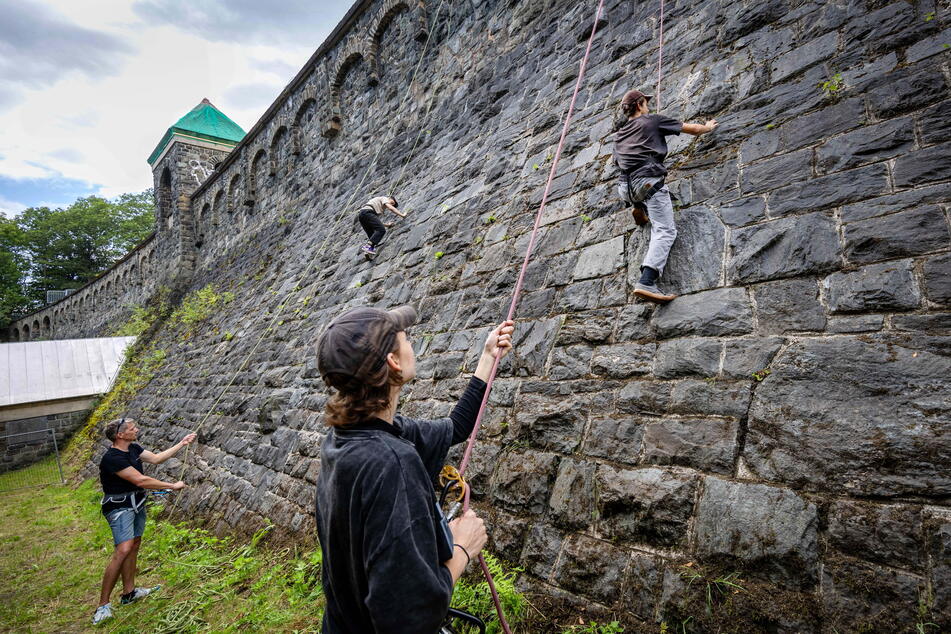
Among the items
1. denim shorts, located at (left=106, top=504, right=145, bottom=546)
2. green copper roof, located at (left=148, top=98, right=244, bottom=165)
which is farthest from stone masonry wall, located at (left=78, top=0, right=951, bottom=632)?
green copper roof, located at (left=148, top=98, right=244, bottom=165)

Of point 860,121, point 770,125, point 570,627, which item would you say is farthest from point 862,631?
point 770,125

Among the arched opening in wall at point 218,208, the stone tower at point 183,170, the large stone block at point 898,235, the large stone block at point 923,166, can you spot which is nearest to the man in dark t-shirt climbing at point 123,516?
the large stone block at point 898,235

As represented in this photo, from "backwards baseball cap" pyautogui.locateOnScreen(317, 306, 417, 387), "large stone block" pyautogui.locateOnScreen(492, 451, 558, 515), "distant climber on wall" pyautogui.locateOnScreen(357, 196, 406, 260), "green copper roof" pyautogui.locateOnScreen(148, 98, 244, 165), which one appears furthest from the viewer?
"green copper roof" pyautogui.locateOnScreen(148, 98, 244, 165)

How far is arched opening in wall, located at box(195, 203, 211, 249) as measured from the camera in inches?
688

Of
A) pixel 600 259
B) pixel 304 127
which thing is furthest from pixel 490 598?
pixel 304 127

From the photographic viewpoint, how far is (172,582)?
442 cm

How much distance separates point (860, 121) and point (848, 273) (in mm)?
1048

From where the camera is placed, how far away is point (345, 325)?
53.9 inches

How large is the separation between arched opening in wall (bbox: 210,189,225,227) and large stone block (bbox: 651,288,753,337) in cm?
1733

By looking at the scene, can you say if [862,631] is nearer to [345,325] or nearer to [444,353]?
[345,325]

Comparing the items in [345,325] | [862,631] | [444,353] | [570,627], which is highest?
[345,325]

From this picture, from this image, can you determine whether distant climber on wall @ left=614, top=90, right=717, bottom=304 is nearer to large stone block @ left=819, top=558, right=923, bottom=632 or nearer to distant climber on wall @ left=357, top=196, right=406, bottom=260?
large stone block @ left=819, top=558, right=923, bottom=632

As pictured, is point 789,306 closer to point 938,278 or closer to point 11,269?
point 938,278

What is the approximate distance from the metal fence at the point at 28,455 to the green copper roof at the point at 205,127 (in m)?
13.4
